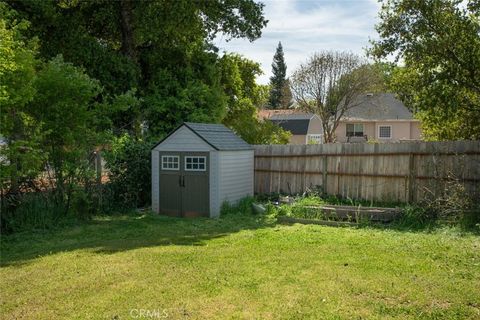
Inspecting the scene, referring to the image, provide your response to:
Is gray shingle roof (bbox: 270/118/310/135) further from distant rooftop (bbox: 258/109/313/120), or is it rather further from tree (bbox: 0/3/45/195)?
tree (bbox: 0/3/45/195)

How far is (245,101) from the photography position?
22531 millimetres

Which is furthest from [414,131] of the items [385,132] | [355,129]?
Answer: [355,129]

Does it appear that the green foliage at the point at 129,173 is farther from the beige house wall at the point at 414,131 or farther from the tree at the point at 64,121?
the beige house wall at the point at 414,131

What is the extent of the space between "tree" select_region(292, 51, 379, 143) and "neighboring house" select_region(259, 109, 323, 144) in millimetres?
6534

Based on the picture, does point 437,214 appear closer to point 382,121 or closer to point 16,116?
point 16,116

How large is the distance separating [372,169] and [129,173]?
700cm

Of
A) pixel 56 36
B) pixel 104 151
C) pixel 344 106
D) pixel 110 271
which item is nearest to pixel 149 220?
pixel 104 151

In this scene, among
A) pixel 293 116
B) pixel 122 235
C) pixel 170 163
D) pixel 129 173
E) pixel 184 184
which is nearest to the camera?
pixel 122 235

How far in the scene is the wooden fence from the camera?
11203mm

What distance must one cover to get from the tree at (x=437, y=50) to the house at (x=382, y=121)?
27243 mm

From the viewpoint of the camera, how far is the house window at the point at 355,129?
137 feet

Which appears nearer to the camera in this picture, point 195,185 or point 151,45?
point 195,185

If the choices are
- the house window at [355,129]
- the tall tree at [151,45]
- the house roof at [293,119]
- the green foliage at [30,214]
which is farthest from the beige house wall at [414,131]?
the green foliage at [30,214]

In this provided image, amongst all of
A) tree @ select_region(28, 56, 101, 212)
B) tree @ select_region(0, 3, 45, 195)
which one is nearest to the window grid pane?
tree @ select_region(28, 56, 101, 212)
